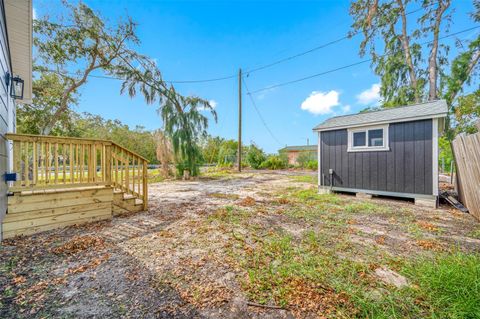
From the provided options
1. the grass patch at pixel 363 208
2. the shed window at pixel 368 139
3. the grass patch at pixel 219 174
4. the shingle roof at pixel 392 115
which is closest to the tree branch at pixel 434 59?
the shingle roof at pixel 392 115

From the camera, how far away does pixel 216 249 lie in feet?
8.33

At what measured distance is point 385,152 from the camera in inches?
Result: 203

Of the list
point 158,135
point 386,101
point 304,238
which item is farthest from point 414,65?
Answer: point 158,135

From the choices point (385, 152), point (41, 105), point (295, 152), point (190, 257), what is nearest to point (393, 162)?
point (385, 152)

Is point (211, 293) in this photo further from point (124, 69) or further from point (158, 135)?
point (124, 69)

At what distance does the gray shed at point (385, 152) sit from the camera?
15.0ft

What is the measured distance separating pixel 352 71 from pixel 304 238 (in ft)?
35.5

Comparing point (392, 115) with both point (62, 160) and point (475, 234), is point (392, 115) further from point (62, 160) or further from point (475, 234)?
point (62, 160)

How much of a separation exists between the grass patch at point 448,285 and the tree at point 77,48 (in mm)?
12785

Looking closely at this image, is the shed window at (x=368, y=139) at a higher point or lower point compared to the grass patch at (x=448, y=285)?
higher

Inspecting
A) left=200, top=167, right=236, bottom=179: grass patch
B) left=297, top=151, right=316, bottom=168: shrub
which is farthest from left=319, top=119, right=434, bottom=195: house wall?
left=297, top=151, right=316, bottom=168: shrub

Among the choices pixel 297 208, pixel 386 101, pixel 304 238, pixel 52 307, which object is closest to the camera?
pixel 52 307

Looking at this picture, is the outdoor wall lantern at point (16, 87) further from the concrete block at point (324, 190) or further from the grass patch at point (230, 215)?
the concrete block at point (324, 190)

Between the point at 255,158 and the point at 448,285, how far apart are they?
1589cm
